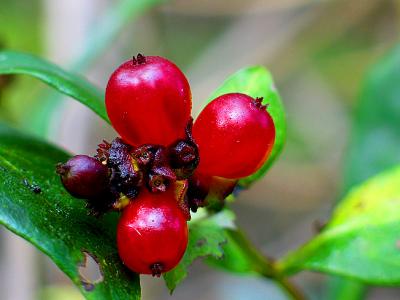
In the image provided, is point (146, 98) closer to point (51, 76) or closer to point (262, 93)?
point (51, 76)

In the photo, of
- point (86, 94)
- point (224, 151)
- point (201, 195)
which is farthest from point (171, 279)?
point (86, 94)

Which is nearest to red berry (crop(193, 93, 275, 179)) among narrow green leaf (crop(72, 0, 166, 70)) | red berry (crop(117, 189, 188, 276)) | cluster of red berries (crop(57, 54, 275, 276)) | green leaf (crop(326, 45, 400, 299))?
cluster of red berries (crop(57, 54, 275, 276))

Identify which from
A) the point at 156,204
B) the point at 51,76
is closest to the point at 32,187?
the point at 156,204

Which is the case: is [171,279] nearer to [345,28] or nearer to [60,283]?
[60,283]

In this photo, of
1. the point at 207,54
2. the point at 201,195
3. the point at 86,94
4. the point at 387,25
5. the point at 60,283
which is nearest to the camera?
the point at 201,195

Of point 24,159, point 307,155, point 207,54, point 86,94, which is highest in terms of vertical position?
point 207,54

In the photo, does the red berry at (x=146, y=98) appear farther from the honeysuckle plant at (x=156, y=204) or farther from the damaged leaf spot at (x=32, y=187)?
the damaged leaf spot at (x=32, y=187)
